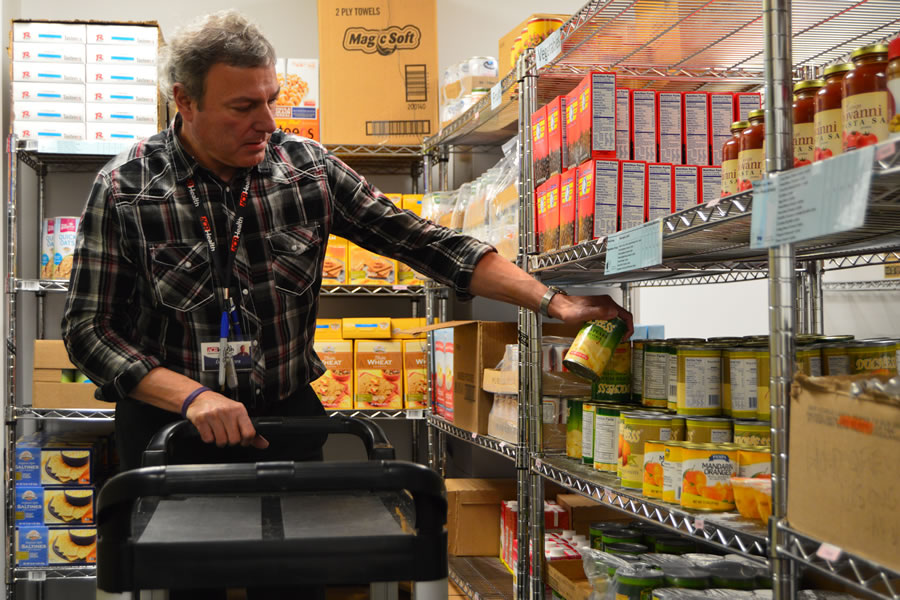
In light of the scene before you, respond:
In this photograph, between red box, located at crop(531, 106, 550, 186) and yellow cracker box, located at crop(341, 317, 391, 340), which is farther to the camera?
yellow cracker box, located at crop(341, 317, 391, 340)

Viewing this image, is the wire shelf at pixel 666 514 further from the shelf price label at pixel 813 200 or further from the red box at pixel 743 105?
the red box at pixel 743 105

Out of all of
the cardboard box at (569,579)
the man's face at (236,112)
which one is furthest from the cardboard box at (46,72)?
the cardboard box at (569,579)

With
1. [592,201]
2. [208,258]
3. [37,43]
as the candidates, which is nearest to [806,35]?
[592,201]

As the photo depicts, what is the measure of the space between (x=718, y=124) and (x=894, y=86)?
1104 mm

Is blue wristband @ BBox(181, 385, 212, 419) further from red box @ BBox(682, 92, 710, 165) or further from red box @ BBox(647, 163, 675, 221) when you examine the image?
red box @ BBox(682, 92, 710, 165)

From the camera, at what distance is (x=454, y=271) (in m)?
2.11

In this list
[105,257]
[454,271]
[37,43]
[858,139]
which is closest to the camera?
[858,139]

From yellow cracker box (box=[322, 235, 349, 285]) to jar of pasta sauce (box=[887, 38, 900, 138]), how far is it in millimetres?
2914

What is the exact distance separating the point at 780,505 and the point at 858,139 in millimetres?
535

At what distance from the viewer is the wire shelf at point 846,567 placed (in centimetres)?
106

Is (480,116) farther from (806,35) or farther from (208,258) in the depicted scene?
(208,258)

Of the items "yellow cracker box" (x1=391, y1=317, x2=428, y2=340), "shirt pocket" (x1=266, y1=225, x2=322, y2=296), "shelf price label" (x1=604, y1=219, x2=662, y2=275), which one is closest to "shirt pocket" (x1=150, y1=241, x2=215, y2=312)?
"shirt pocket" (x1=266, y1=225, x2=322, y2=296)

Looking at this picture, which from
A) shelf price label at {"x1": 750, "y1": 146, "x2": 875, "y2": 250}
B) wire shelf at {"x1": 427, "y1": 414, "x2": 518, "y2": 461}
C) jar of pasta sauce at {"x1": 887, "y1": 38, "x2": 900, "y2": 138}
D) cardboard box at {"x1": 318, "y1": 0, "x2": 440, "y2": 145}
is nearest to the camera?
shelf price label at {"x1": 750, "y1": 146, "x2": 875, "y2": 250}

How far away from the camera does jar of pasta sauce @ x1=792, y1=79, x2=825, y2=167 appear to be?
1405 mm
